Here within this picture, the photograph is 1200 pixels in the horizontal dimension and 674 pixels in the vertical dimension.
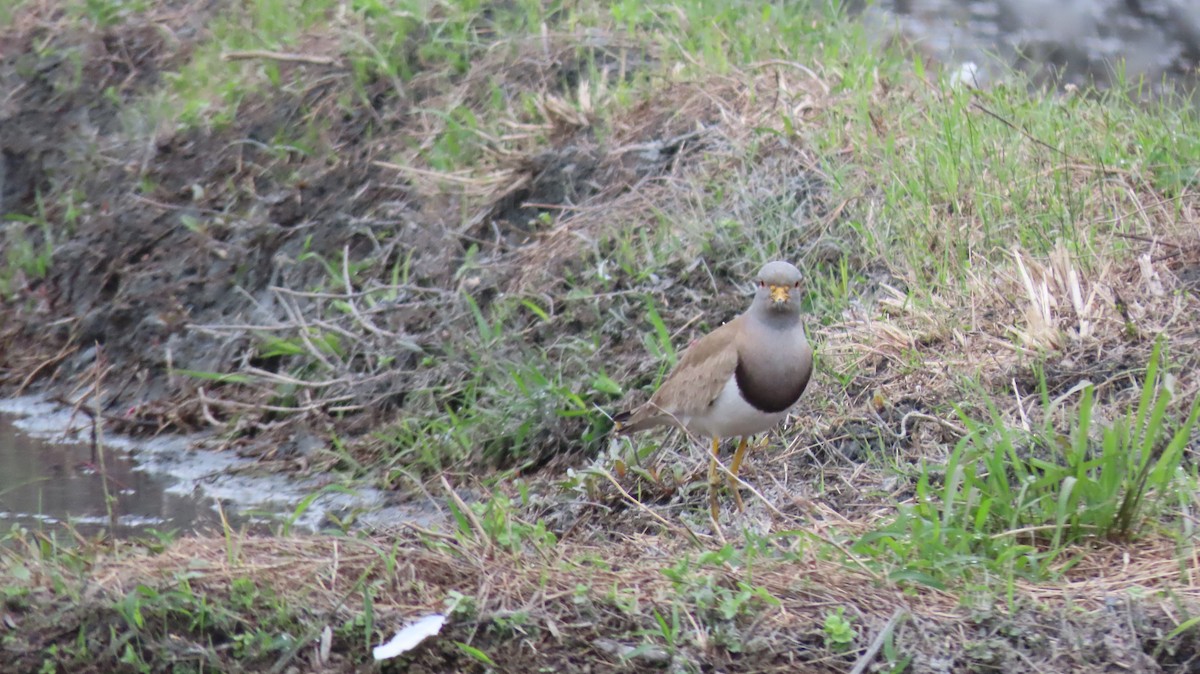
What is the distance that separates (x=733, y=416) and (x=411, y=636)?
55.2 inches

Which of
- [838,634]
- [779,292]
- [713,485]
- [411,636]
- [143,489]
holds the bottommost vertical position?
[143,489]

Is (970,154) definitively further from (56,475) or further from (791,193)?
(56,475)

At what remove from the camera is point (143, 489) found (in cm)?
597

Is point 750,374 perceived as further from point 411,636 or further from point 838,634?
point 411,636

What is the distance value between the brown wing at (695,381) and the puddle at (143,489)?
3.35ft

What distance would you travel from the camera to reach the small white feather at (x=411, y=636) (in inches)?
139

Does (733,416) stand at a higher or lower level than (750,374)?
lower

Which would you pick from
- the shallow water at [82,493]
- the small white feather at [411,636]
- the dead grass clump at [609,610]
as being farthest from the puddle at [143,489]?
the small white feather at [411,636]

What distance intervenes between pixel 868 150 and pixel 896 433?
182cm

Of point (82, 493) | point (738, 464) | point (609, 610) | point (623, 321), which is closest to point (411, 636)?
point (609, 610)

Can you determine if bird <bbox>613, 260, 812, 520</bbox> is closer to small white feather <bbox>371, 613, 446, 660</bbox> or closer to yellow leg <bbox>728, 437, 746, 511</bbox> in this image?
yellow leg <bbox>728, 437, 746, 511</bbox>

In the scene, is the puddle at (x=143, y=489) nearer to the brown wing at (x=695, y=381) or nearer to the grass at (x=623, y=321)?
the grass at (x=623, y=321)

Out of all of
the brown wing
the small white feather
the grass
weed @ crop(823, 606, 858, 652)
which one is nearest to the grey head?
the brown wing

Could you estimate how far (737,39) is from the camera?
24.1 ft
